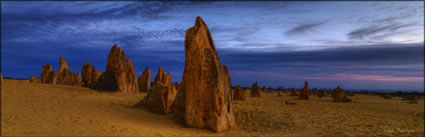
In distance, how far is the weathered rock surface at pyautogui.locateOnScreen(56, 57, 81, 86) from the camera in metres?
31.1

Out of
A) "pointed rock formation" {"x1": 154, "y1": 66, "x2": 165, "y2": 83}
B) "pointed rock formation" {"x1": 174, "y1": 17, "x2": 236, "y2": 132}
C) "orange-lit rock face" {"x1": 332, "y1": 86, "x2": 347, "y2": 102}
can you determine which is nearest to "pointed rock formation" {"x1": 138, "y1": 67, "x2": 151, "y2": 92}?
"pointed rock formation" {"x1": 154, "y1": 66, "x2": 165, "y2": 83}

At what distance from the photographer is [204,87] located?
10.4 metres

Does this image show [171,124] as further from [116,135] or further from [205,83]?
[116,135]

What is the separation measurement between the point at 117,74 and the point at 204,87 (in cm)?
1419

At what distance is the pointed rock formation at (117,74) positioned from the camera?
21.7m

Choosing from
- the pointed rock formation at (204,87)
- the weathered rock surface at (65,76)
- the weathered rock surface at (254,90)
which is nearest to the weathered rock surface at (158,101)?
the pointed rock formation at (204,87)

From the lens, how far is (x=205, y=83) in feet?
34.2

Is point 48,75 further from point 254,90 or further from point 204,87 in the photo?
point 204,87

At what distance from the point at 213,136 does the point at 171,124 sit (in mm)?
2468

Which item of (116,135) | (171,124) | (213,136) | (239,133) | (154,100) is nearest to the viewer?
(116,135)

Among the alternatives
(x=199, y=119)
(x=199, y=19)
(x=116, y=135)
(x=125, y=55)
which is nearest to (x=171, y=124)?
(x=199, y=119)

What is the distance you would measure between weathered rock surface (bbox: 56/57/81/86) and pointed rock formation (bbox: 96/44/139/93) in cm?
1177

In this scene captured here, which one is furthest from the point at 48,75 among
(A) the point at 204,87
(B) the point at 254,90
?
(A) the point at 204,87

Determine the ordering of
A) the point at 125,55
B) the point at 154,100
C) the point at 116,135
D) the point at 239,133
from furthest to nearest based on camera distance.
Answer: the point at 125,55 < the point at 154,100 < the point at 239,133 < the point at 116,135
